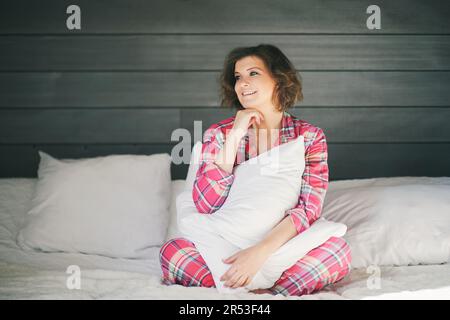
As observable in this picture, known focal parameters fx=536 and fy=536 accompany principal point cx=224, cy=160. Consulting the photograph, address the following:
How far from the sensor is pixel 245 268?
1.48m

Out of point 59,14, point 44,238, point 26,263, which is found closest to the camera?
point 26,263

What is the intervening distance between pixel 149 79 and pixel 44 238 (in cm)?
92

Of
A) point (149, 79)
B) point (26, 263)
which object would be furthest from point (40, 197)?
A: point (149, 79)

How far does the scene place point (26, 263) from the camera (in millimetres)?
1859

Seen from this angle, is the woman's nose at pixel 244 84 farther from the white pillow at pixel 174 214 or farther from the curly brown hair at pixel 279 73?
the white pillow at pixel 174 214

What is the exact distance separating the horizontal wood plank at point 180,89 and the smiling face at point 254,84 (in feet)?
2.27

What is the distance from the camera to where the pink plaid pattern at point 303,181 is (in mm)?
1647

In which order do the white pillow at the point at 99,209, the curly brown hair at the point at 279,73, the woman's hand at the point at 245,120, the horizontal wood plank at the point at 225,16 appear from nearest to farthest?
the woman's hand at the point at 245,120
the curly brown hair at the point at 279,73
the white pillow at the point at 99,209
the horizontal wood plank at the point at 225,16

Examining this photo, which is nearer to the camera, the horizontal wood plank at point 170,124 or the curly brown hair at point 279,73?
the curly brown hair at point 279,73

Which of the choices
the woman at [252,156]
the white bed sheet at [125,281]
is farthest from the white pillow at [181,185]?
the woman at [252,156]

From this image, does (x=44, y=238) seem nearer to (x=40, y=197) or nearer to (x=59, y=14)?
(x=40, y=197)

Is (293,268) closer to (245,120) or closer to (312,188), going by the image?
(312,188)

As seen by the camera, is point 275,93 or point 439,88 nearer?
point 275,93

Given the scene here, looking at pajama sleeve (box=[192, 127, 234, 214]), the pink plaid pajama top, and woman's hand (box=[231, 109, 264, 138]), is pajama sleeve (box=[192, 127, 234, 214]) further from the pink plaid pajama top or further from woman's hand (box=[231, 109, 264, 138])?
woman's hand (box=[231, 109, 264, 138])
